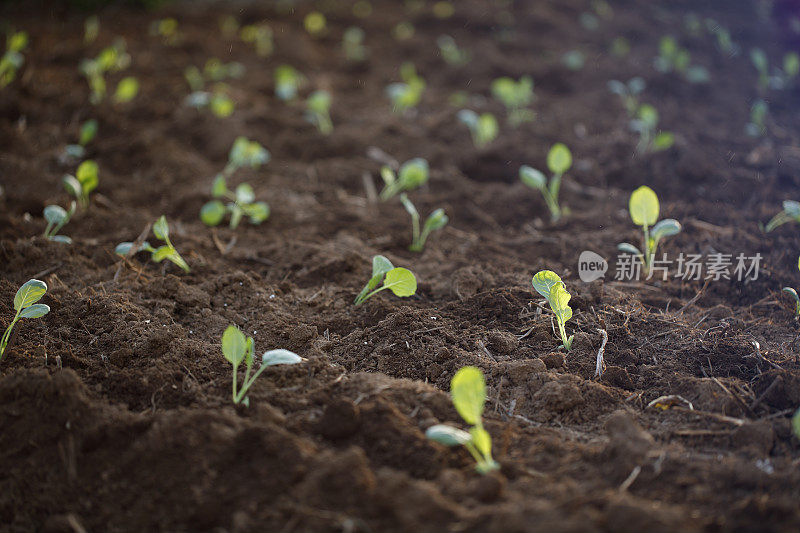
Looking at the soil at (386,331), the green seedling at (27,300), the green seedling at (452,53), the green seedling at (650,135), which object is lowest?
the soil at (386,331)

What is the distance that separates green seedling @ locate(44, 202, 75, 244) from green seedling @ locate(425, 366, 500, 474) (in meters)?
1.55

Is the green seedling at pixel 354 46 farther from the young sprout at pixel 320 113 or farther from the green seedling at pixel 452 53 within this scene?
the young sprout at pixel 320 113

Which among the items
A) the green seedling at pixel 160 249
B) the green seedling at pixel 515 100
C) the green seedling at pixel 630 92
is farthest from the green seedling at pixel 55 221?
the green seedling at pixel 630 92

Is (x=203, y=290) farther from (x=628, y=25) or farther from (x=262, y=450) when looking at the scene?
(x=628, y=25)

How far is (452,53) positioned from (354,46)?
29.3 inches

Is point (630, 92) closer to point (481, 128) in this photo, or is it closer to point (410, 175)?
point (481, 128)

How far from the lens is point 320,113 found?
3473mm

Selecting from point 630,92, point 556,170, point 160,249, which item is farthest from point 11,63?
point 630,92

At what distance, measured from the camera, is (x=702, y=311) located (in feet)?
6.47

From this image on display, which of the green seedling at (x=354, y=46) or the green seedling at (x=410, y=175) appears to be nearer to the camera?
the green seedling at (x=410, y=175)

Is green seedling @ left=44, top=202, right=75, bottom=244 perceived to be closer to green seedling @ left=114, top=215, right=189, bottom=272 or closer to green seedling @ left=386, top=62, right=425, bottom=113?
green seedling @ left=114, top=215, right=189, bottom=272

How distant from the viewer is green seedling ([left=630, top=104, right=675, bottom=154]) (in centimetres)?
302

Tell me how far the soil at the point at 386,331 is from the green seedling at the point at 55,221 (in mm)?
69

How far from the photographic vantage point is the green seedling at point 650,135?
119 inches
